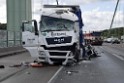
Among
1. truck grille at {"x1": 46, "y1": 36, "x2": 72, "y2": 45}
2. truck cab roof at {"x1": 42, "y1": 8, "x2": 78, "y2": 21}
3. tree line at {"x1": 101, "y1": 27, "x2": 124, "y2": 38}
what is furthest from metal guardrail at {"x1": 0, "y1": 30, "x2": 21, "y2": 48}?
tree line at {"x1": 101, "y1": 27, "x2": 124, "y2": 38}

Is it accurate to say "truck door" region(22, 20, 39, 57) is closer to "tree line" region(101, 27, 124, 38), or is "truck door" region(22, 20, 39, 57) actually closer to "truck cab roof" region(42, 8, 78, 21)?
"truck cab roof" region(42, 8, 78, 21)

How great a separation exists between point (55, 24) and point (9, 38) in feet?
51.2

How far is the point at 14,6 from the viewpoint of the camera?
163 ft

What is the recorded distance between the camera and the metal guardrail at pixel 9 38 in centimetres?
3494

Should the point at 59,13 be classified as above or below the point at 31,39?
above

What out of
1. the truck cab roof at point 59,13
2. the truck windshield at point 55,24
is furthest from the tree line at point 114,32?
the truck windshield at point 55,24

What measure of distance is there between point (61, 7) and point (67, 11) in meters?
1.42

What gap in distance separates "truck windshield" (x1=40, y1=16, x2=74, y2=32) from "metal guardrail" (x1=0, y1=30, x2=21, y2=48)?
11.0 meters

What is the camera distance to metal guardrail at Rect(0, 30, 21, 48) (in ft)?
115

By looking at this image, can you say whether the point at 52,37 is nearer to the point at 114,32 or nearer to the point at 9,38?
the point at 9,38

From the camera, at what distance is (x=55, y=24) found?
78.7 feet

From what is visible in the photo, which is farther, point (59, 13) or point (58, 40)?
point (59, 13)

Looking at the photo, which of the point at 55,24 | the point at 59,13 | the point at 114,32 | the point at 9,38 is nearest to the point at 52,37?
the point at 55,24

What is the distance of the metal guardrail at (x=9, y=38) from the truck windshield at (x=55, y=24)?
1097 centimetres
